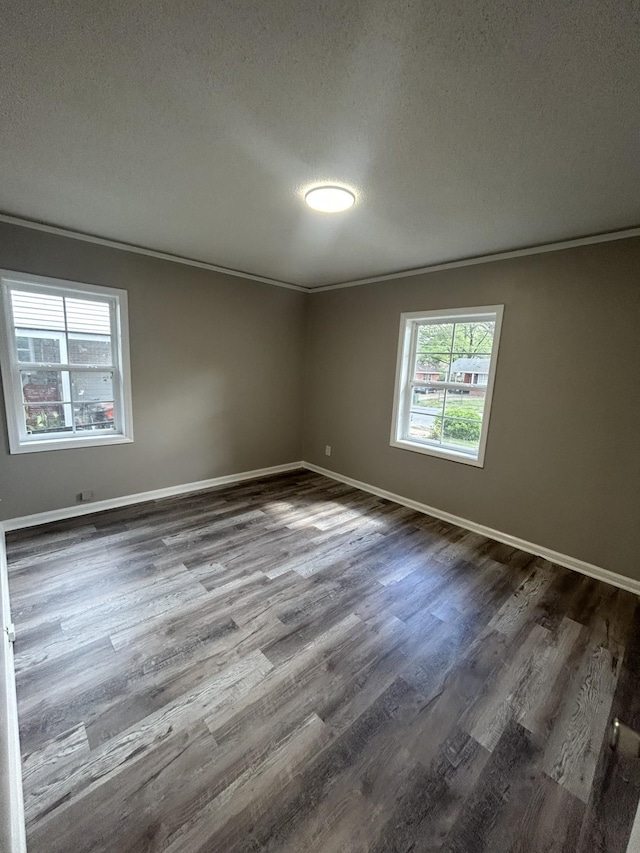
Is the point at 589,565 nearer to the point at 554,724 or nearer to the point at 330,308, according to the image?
the point at 554,724

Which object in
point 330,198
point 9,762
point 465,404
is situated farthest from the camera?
point 465,404

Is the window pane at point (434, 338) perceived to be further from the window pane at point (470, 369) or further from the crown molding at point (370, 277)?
the crown molding at point (370, 277)

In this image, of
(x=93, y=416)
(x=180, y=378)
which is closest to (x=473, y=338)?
(x=180, y=378)

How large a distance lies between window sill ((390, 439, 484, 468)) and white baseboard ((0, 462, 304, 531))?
187 centimetres

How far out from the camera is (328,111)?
1430 millimetres

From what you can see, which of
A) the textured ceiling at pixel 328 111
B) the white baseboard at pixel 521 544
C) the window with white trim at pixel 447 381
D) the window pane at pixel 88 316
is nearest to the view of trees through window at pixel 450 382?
the window with white trim at pixel 447 381

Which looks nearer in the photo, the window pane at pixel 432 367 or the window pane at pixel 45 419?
the window pane at pixel 45 419

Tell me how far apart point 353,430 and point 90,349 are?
2.96m

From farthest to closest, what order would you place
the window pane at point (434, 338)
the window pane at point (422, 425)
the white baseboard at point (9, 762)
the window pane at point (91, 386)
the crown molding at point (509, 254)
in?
the window pane at point (422, 425)
the window pane at point (434, 338)
the window pane at point (91, 386)
the crown molding at point (509, 254)
the white baseboard at point (9, 762)

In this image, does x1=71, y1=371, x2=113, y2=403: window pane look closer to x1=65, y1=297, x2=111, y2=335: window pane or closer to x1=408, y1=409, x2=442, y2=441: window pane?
x1=65, y1=297, x2=111, y2=335: window pane

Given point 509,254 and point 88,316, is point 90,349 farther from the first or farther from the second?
point 509,254

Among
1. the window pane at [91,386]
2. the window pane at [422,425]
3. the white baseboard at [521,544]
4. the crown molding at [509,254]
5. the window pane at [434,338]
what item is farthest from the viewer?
the window pane at [422,425]

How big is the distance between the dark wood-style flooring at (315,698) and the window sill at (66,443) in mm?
724

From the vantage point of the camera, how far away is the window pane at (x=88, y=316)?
3105 millimetres
